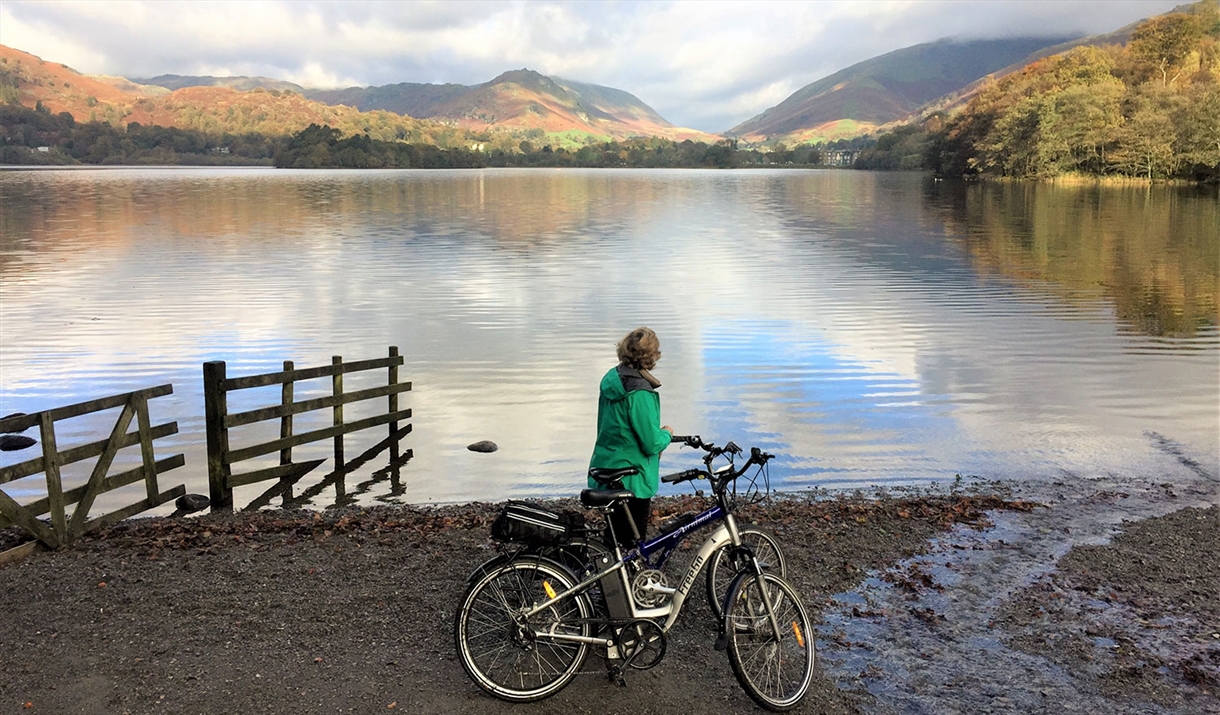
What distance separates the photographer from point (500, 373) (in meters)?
21.1

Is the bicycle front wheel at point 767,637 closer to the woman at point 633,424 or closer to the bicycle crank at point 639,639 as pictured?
the bicycle crank at point 639,639

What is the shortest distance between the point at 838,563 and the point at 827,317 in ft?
66.6

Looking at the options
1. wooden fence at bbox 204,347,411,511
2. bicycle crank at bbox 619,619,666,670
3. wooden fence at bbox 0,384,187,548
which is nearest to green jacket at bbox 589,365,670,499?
bicycle crank at bbox 619,619,666,670

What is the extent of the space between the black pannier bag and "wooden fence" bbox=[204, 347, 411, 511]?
7.66 meters

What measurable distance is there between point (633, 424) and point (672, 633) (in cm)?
210

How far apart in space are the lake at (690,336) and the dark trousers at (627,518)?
22.7ft

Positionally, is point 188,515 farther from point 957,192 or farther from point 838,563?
point 957,192

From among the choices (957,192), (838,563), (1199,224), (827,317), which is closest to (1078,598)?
(838,563)

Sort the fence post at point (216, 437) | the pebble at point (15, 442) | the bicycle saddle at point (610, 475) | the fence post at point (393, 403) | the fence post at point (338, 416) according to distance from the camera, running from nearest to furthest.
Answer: the bicycle saddle at point (610, 475)
the fence post at point (216, 437)
the fence post at point (338, 416)
the pebble at point (15, 442)
the fence post at point (393, 403)

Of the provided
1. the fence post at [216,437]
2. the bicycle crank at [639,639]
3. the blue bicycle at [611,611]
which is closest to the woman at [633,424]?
the blue bicycle at [611,611]

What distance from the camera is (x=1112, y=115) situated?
117m

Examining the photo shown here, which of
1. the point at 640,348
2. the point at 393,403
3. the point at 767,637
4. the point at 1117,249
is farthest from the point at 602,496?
the point at 1117,249

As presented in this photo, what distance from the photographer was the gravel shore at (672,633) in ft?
20.5

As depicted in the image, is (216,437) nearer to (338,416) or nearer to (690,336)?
(338,416)
